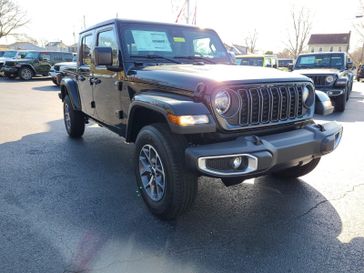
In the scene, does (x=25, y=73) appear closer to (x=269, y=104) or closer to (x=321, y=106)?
(x=321, y=106)

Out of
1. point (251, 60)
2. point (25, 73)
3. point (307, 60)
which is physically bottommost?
point (25, 73)

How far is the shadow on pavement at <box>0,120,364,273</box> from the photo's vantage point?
2.54 meters

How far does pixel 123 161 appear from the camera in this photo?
4.95 metres

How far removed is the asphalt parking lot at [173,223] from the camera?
8.34 feet

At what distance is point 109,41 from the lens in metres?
4.19

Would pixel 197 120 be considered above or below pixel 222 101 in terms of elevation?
below

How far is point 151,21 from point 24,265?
10.2 feet

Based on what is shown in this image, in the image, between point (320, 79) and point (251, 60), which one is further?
point (251, 60)

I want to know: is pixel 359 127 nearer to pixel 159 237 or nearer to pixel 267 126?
pixel 267 126

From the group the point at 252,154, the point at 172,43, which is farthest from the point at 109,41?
the point at 252,154

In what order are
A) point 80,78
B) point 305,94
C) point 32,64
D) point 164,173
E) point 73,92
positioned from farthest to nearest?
point 32,64 < point 73,92 < point 80,78 < point 305,94 < point 164,173

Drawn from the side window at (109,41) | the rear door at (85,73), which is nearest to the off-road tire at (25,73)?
the rear door at (85,73)

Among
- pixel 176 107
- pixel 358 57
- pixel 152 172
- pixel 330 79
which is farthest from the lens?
pixel 358 57

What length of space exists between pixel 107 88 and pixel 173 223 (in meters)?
2.07
